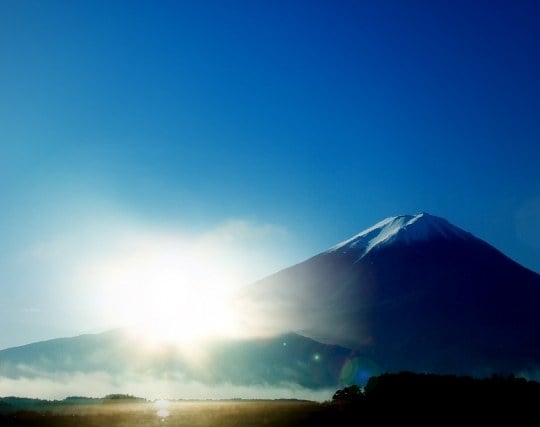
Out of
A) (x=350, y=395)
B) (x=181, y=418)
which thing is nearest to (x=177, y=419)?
(x=181, y=418)

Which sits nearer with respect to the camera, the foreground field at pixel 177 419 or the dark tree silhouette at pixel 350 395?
the foreground field at pixel 177 419

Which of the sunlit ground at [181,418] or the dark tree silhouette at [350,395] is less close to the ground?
the dark tree silhouette at [350,395]

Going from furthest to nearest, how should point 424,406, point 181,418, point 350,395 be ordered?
point 350,395 → point 181,418 → point 424,406

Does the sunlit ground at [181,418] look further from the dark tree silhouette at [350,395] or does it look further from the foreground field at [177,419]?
the dark tree silhouette at [350,395]

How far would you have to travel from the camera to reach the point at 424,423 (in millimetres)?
72438

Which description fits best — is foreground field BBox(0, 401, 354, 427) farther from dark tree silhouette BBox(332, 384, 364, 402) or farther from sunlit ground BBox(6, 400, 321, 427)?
dark tree silhouette BBox(332, 384, 364, 402)

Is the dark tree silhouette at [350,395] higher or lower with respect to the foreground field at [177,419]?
higher

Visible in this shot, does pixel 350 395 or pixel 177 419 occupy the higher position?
pixel 350 395

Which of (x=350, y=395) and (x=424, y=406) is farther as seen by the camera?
(x=350, y=395)

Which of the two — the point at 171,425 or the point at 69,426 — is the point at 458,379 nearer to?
the point at 171,425

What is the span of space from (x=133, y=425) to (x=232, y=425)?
46.1 feet

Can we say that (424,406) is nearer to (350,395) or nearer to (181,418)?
(350,395)

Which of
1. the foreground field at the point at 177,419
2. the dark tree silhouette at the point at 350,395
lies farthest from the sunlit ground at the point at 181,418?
the dark tree silhouette at the point at 350,395

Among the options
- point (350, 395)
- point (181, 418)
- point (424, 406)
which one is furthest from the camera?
point (350, 395)
